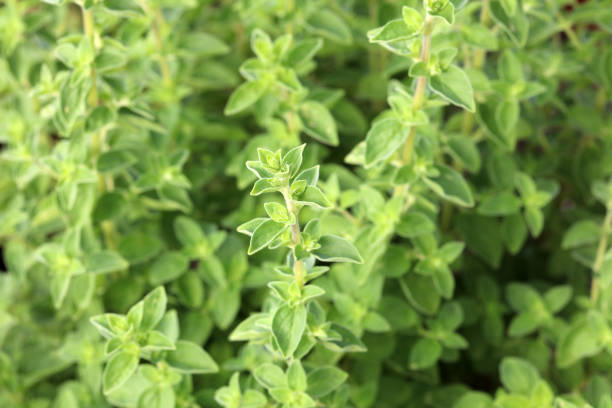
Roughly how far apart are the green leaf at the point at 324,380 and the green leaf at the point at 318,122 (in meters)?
0.42

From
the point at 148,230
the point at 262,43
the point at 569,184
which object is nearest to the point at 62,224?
the point at 148,230

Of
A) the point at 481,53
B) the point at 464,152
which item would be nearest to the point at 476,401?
the point at 464,152

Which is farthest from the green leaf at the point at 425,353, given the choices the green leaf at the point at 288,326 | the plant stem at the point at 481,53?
the plant stem at the point at 481,53

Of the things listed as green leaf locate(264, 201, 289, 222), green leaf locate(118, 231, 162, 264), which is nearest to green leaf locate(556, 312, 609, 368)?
green leaf locate(264, 201, 289, 222)

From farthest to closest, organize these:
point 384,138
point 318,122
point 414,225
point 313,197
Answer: point 318,122 → point 414,225 → point 384,138 → point 313,197

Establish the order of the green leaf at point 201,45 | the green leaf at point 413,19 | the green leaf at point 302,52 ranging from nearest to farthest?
the green leaf at point 413,19 < the green leaf at point 302,52 < the green leaf at point 201,45

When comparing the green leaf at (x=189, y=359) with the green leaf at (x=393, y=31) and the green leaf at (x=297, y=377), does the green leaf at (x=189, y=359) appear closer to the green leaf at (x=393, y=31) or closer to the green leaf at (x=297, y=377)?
the green leaf at (x=297, y=377)

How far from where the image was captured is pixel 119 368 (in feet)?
3.25

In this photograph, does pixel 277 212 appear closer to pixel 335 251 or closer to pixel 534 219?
pixel 335 251

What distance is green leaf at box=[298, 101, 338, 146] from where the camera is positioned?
1251mm

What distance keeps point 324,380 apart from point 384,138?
1.21ft

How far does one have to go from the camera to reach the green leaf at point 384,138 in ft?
3.41

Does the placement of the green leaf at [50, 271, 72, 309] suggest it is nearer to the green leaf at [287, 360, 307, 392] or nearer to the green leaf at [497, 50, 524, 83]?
the green leaf at [287, 360, 307, 392]

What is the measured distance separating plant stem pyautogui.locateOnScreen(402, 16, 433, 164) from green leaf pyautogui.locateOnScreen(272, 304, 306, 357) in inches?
14.1
